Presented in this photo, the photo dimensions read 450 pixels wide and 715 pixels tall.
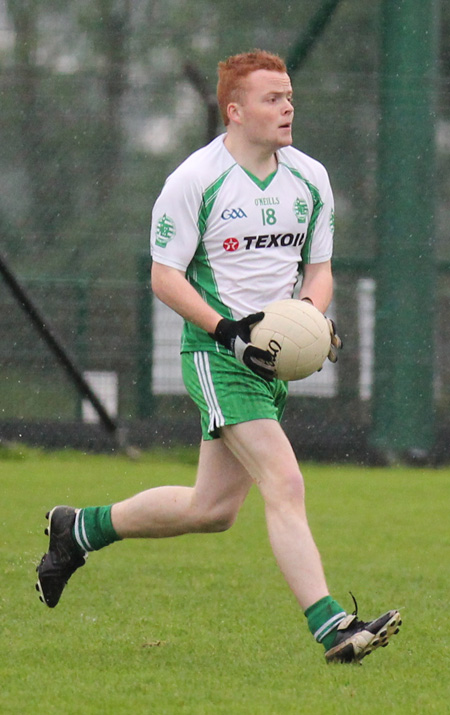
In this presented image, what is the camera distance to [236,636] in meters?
4.73

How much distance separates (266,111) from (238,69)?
20cm

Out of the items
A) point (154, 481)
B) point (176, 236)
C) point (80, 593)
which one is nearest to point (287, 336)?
point (176, 236)

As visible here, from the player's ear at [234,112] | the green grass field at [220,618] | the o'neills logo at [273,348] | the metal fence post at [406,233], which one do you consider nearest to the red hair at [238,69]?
the player's ear at [234,112]

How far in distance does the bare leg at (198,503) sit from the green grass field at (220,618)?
14.7 inches

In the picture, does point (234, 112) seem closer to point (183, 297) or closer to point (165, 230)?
point (165, 230)

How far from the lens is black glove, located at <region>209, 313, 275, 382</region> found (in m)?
4.32

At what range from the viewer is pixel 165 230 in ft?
14.8

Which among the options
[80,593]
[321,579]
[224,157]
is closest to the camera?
[321,579]

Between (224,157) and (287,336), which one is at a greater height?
(224,157)

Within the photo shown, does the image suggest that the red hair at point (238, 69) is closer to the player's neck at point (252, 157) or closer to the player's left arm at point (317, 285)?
the player's neck at point (252, 157)

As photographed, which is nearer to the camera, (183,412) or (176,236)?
(176,236)

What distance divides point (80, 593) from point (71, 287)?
17.1 feet

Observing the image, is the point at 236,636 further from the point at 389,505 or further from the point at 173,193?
the point at 389,505

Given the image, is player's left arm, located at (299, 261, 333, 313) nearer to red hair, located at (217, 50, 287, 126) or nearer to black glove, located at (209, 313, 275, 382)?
black glove, located at (209, 313, 275, 382)
